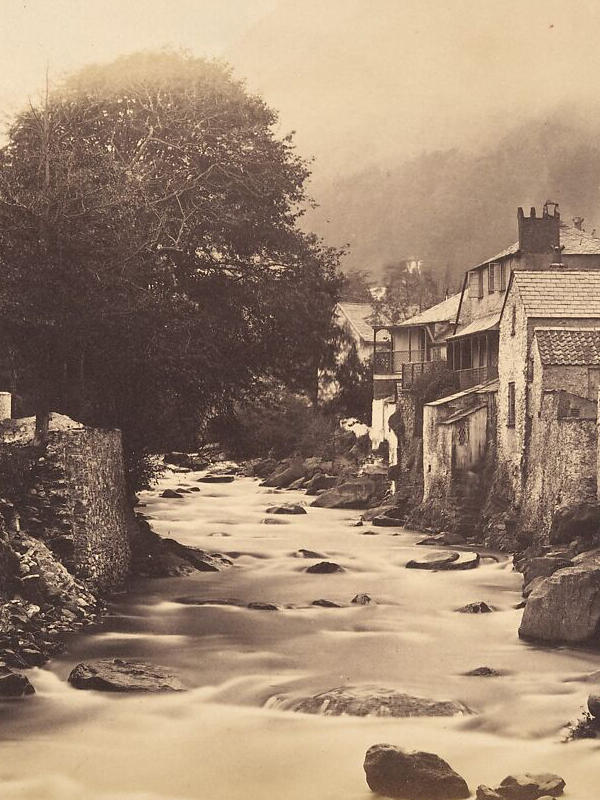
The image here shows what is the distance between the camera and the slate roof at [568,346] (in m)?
39.6

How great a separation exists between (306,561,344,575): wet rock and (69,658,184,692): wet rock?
1284cm

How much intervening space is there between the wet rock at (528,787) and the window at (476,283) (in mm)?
45217

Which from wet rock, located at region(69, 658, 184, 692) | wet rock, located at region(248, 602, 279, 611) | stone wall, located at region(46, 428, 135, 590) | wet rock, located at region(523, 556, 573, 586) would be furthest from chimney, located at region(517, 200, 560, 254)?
wet rock, located at region(69, 658, 184, 692)

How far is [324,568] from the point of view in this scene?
34750 mm

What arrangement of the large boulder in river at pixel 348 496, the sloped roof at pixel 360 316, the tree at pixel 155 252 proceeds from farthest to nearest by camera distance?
the sloped roof at pixel 360 316 → the large boulder in river at pixel 348 496 → the tree at pixel 155 252

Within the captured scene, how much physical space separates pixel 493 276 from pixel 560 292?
51.2ft

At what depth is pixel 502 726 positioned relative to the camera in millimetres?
18859

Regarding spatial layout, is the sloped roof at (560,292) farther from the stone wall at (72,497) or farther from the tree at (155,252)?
the stone wall at (72,497)

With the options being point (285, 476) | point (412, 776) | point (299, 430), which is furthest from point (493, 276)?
point (412, 776)

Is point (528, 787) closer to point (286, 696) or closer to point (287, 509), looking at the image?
point (286, 696)

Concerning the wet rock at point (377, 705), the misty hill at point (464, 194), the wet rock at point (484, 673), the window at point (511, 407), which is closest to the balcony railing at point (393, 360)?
the misty hill at point (464, 194)

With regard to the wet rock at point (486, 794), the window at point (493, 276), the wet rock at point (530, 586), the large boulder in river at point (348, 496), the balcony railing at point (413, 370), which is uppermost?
the window at point (493, 276)

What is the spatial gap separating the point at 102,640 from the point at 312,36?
1994 centimetres

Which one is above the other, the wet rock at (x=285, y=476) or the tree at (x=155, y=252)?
the tree at (x=155, y=252)
